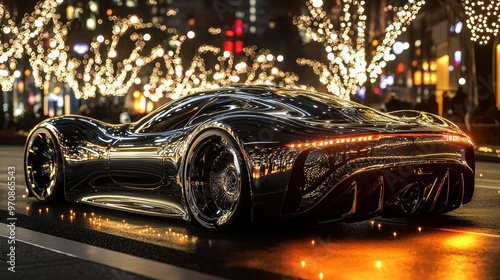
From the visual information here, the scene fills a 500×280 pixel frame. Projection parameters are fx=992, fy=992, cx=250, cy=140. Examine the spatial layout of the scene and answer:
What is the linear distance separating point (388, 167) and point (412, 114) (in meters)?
2.39

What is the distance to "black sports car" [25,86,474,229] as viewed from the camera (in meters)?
7.27

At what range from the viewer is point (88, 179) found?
31.3 ft

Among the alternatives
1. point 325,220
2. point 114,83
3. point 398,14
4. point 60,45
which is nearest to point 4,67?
point 60,45

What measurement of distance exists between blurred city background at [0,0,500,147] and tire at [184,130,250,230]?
1647 centimetres

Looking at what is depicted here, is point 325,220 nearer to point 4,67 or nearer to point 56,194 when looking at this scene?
point 56,194

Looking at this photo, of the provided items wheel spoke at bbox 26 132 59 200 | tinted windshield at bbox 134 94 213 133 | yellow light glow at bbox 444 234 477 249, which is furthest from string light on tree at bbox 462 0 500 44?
yellow light glow at bbox 444 234 477 249

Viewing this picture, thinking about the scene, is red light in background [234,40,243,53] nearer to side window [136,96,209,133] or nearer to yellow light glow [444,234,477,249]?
side window [136,96,209,133]

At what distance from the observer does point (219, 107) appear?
8.62 meters

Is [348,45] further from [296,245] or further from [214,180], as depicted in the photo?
[296,245]

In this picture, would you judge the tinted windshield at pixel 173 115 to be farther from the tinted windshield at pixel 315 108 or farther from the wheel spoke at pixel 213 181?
the wheel spoke at pixel 213 181

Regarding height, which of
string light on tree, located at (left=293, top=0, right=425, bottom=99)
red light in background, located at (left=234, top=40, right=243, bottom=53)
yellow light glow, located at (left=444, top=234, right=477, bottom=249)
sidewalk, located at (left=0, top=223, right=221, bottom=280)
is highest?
red light in background, located at (left=234, top=40, right=243, bottom=53)

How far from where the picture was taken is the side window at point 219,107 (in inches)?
336

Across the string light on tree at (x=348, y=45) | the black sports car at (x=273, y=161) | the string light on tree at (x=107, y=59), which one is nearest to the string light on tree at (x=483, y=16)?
the string light on tree at (x=348, y=45)

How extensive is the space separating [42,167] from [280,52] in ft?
306
